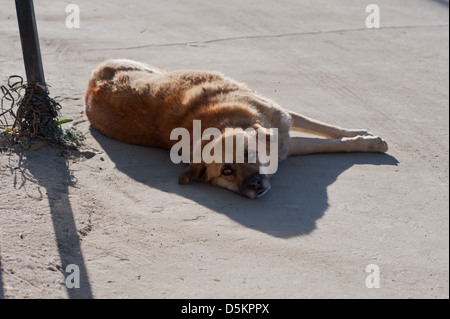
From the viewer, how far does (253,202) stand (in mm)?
4957

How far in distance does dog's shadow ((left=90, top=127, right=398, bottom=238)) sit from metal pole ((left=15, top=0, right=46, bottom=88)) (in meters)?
0.93

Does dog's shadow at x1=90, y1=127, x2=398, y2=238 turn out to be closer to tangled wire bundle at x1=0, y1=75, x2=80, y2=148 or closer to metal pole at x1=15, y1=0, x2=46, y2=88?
tangled wire bundle at x1=0, y1=75, x2=80, y2=148

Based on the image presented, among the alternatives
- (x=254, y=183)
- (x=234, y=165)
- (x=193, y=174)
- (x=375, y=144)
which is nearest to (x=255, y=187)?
(x=254, y=183)

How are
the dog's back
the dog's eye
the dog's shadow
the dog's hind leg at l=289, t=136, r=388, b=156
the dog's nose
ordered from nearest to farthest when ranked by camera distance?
1. the dog's shadow
2. the dog's nose
3. the dog's eye
4. the dog's back
5. the dog's hind leg at l=289, t=136, r=388, b=156

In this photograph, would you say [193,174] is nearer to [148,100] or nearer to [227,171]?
[227,171]

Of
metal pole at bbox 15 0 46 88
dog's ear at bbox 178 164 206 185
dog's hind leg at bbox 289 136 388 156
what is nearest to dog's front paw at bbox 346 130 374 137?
dog's hind leg at bbox 289 136 388 156

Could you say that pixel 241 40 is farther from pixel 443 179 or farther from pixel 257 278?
pixel 257 278

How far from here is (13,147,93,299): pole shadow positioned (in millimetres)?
3760

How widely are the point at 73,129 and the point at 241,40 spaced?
4.10 metres

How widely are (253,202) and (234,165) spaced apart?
1.29 feet

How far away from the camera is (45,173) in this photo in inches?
196

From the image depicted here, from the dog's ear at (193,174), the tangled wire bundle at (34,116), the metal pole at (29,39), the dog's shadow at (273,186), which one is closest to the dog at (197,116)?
the dog's ear at (193,174)

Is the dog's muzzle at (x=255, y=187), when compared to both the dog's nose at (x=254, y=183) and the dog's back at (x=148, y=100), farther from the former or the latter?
the dog's back at (x=148, y=100)

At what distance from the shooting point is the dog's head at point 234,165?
504 cm
